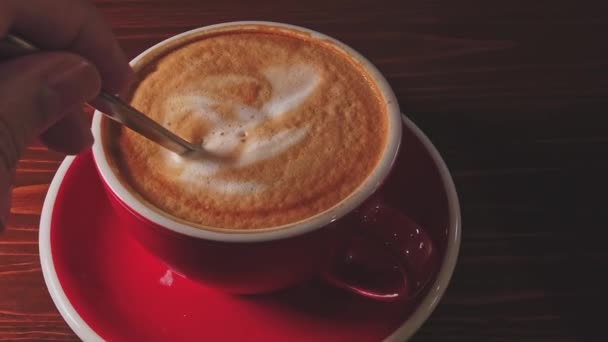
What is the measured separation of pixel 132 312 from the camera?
75cm

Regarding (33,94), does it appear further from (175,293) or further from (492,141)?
(492,141)

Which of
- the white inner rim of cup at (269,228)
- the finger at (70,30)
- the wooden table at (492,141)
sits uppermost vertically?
the finger at (70,30)

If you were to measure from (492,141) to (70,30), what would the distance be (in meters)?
0.65

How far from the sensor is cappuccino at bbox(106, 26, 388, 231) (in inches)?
26.6

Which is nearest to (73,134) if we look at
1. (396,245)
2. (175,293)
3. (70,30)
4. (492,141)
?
(70,30)

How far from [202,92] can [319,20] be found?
46 centimetres

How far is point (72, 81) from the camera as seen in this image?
55 cm

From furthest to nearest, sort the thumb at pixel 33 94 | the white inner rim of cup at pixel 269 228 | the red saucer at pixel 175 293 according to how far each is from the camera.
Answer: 1. the red saucer at pixel 175 293
2. the white inner rim of cup at pixel 269 228
3. the thumb at pixel 33 94

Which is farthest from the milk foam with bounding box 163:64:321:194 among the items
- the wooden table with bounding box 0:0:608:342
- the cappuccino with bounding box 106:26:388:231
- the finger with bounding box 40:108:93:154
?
the wooden table with bounding box 0:0:608:342

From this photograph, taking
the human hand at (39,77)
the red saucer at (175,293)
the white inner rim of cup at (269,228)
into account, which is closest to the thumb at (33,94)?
the human hand at (39,77)

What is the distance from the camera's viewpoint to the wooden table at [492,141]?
785 millimetres

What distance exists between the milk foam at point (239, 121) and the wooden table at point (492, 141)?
0.28 meters

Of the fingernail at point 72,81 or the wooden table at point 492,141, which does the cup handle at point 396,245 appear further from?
the fingernail at point 72,81

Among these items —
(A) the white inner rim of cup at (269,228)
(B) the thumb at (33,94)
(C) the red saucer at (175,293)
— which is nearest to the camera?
(B) the thumb at (33,94)
